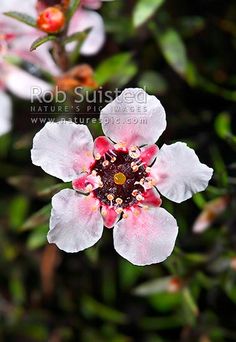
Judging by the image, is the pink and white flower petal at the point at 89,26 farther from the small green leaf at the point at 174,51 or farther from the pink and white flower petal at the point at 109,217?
the pink and white flower petal at the point at 109,217

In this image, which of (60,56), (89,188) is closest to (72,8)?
(60,56)

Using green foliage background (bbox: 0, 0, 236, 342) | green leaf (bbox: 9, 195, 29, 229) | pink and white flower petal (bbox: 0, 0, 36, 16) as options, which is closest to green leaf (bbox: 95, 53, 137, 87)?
green foliage background (bbox: 0, 0, 236, 342)

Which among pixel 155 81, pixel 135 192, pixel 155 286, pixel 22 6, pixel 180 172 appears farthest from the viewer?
pixel 155 81

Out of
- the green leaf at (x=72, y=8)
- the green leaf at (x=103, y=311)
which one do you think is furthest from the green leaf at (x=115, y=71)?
the green leaf at (x=103, y=311)

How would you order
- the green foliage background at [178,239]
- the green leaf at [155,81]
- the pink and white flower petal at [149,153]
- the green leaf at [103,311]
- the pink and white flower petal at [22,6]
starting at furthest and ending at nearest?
the green leaf at [103,311] → the green leaf at [155,81] → the green foliage background at [178,239] → the pink and white flower petal at [22,6] → the pink and white flower petal at [149,153]

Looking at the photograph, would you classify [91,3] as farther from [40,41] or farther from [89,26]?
[40,41]

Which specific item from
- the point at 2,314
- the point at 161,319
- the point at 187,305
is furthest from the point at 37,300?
the point at 187,305

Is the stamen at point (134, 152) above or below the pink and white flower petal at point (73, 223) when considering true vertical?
above
